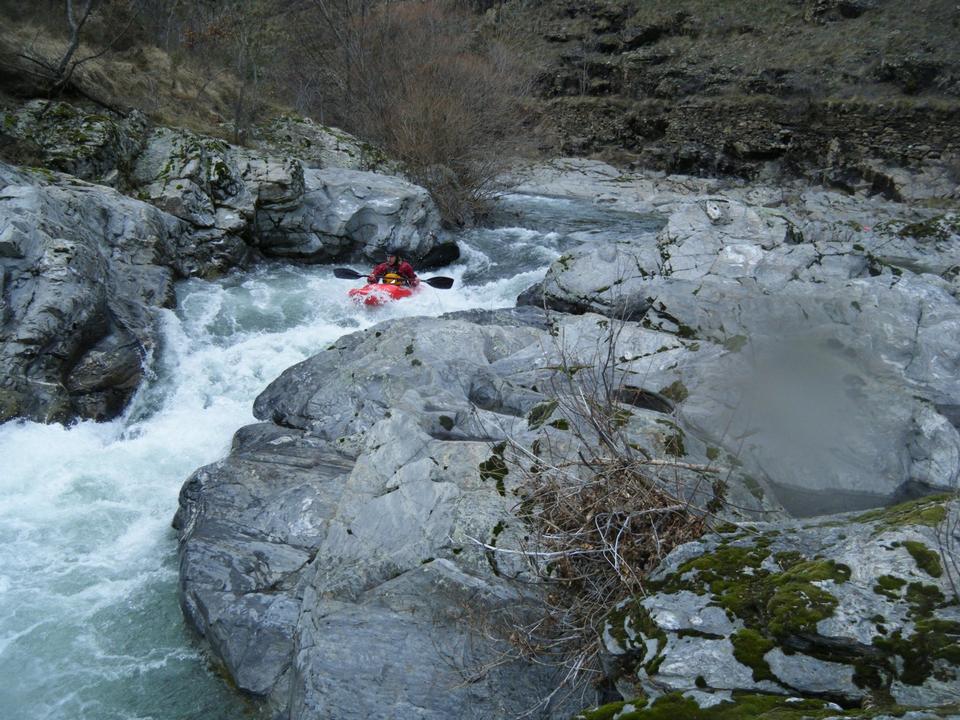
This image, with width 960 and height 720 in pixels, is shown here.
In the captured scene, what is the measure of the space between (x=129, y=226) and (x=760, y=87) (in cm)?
2159

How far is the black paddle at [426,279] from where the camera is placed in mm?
10828

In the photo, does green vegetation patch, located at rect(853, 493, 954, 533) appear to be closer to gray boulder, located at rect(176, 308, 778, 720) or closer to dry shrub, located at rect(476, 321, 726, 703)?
dry shrub, located at rect(476, 321, 726, 703)

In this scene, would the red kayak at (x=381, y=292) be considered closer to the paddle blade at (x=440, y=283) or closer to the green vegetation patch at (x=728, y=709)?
the paddle blade at (x=440, y=283)

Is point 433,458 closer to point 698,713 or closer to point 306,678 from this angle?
point 306,678

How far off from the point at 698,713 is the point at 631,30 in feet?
100

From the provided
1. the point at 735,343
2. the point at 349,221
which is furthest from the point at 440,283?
the point at 735,343

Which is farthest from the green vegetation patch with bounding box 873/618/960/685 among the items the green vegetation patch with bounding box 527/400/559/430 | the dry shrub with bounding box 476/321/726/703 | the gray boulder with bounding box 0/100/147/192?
the gray boulder with bounding box 0/100/147/192

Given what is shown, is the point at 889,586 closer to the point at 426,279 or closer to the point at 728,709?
the point at 728,709

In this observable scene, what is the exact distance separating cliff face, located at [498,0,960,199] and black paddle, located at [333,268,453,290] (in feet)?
46.6

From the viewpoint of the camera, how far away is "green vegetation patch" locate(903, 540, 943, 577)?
2205 millimetres

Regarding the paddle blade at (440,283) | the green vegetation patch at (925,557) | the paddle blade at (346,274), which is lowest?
the paddle blade at (440,283)

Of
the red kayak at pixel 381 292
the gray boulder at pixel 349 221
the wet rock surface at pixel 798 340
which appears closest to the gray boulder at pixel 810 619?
the wet rock surface at pixel 798 340

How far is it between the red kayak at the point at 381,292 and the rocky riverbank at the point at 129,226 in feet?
7.31

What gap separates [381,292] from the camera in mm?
9812
